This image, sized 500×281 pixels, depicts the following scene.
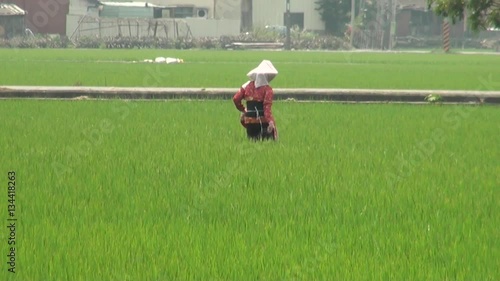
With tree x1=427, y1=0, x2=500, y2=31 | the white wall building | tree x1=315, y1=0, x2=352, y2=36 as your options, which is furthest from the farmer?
tree x1=315, y1=0, x2=352, y2=36

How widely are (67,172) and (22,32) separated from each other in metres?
52.7

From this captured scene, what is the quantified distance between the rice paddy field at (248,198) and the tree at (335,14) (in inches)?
2213

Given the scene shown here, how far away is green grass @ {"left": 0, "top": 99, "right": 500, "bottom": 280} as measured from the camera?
18.6 ft

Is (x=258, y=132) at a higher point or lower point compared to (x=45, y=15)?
higher

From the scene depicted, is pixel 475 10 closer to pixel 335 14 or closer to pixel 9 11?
pixel 9 11

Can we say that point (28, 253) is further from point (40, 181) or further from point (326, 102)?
point (326, 102)

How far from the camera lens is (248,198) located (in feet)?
25.9

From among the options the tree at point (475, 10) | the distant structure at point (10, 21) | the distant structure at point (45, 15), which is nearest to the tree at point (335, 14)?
the distant structure at point (45, 15)

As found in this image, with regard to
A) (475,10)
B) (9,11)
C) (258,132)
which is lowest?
(9,11)

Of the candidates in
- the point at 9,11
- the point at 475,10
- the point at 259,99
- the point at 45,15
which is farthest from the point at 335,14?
the point at 259,99

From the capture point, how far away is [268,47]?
62.2 m

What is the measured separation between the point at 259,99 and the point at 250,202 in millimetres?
4007

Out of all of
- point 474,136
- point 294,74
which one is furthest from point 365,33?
point 474,136

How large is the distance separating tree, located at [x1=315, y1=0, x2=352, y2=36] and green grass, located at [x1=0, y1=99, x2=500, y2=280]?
57701mm
